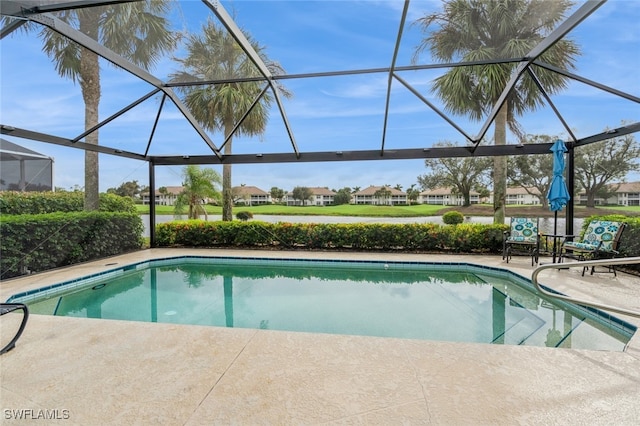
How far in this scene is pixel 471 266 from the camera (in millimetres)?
7066

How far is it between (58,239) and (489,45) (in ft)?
34.5

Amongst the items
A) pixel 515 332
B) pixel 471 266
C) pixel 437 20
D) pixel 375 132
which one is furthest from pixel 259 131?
pixel 515 332

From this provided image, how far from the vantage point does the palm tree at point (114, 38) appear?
7263 mm

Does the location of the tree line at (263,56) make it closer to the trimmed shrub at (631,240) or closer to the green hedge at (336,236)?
the green hedge at (336,236)

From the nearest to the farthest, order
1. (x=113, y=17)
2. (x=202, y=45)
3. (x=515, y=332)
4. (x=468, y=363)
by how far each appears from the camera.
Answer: (x=468, y=363)
(x=515, y=332)
(x=202, y=45)
(x=113, y=17)

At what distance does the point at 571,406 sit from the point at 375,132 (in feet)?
21.8

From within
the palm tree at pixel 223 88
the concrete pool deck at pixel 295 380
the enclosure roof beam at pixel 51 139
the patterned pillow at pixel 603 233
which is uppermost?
the palm tree at pixel 223 88

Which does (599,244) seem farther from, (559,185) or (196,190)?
(196,190)

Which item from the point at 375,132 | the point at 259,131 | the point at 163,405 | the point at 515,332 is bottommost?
the point at 515,332

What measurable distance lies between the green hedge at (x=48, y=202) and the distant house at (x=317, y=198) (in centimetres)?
655

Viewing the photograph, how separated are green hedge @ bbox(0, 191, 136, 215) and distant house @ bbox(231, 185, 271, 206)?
4.16 meters

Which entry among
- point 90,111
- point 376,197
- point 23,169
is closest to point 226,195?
point 90,111

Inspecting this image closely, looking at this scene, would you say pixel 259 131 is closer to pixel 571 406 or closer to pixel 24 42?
pixel 24 42

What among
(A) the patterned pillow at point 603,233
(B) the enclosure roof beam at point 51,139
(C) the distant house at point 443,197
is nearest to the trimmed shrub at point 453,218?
(C) the distant house at point 443,197
